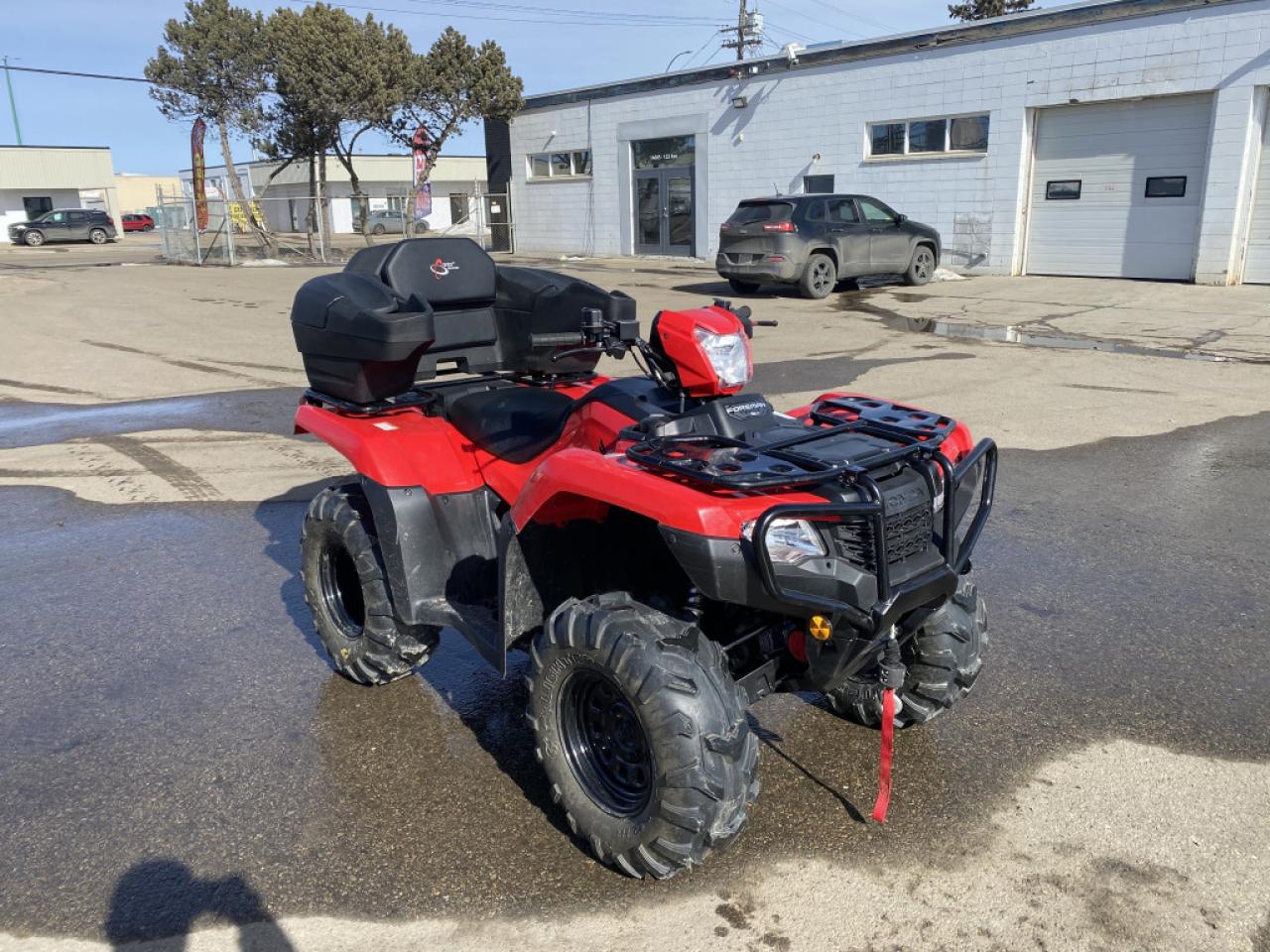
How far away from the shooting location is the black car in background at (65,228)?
147 feet

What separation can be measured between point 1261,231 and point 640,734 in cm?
1840

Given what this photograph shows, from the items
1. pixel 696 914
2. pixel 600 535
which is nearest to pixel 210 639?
pixel 600 535

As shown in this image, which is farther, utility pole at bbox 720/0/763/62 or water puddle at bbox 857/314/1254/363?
utility pole at bbox 720/0/763/62

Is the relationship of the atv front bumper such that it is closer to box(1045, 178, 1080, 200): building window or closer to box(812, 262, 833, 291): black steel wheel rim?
box(812, 262, 833, 291): black steel wheel rim

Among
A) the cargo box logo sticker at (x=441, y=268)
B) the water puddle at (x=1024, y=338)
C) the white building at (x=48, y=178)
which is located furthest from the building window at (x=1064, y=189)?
the white building at (x=48, y=178)

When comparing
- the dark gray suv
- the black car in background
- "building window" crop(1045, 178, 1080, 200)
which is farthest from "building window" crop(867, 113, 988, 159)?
the black car in background

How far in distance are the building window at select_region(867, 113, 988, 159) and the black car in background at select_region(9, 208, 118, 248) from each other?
37.9 m

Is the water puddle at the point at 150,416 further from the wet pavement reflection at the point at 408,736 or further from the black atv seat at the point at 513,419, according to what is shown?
the black atv seat at the point at 513,419

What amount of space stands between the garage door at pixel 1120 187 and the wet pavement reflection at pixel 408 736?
566 inches

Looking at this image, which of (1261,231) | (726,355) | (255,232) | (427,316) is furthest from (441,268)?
(255,232)

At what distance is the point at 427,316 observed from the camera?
361 centimetres

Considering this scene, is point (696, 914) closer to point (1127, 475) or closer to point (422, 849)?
point (422, 849)

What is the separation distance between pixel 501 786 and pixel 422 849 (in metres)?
0.40

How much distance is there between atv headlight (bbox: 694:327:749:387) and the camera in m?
2.81
